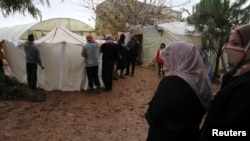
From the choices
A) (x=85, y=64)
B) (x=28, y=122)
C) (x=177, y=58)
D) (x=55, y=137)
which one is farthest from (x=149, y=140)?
(x=85, y=64)

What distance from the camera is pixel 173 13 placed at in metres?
23.2

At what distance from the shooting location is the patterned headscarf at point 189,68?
2.12 metres

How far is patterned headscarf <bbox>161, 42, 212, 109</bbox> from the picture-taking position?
2117mm

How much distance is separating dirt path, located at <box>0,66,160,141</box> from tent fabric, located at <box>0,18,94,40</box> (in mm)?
14488

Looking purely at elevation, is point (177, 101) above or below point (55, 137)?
above

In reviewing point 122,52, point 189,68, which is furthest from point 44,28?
point 189,68

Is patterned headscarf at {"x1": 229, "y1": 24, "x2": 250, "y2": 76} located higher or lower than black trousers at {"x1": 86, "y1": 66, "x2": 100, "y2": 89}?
higher

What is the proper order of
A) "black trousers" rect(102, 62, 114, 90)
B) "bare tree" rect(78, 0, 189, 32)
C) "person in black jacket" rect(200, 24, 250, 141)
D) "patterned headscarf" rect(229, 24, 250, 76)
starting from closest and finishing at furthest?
"person in black jacket" rect(200, 24, 250, 141)
"patterned headscarf" rect(229, 24, 250, 76)
"black trousers" rect(102, 62, 114, 90)
"bare tree" rect(78, 0, 189, 32)

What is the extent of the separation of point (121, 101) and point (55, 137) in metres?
2.83

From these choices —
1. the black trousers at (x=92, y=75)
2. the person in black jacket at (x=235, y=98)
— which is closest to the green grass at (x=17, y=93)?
the black trousers at (x=92, y=75)

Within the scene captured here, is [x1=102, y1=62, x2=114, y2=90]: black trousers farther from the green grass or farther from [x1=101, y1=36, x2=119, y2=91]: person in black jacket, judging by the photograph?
the green grass

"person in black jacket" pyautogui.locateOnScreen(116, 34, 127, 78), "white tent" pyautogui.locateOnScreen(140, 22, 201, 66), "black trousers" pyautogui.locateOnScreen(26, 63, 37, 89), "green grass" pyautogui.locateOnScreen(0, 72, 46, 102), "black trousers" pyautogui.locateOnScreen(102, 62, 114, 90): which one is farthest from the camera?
"white tent" pyautogui.locateOnScreen(140, 22, 201, 66)

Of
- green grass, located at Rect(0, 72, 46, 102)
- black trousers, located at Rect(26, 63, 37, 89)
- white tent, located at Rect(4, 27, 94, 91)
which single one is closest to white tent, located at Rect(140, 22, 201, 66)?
white tent, located at Rect(4, 27, 94, 91)

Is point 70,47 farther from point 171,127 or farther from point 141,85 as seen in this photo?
point 171,127
